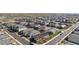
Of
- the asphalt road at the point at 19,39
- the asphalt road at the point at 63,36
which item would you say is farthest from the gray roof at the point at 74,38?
the asphalt road at the point at 19,39

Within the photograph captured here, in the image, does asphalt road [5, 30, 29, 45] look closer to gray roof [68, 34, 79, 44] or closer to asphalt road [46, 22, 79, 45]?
asphalt road [46, 22, 79, 45]

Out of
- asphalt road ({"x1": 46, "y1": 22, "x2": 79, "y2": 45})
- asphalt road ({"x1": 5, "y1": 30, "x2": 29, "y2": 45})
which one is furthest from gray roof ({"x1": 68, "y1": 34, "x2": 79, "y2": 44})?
asphalt road ({"x1": 5, "y1": 30, "x2": 29, "y2": 45})

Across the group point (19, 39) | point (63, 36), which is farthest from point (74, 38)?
point (19, 39)

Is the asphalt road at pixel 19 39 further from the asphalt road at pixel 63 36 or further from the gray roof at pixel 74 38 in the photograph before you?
the gray roof at pixel 74 38

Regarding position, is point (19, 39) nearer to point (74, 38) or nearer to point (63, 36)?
point (63, 36)
